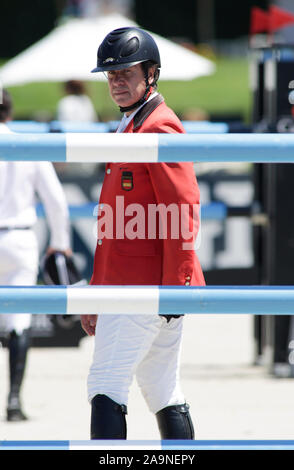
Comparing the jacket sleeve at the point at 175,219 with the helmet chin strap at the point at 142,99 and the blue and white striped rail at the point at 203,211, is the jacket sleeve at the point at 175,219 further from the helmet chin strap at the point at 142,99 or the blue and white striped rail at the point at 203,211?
the blue and white striped rail at the point at 203,211

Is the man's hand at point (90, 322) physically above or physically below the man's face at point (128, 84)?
below

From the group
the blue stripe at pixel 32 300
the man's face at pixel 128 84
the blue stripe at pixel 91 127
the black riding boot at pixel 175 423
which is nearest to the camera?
the blue stripe at pixel 32 300

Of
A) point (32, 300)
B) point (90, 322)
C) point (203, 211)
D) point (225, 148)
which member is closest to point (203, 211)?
point (203, 211)

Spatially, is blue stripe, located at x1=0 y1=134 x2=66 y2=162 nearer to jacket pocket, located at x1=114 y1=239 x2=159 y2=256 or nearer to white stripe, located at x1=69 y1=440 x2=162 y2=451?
jacket pocket, located at x1=114 y1=239 x2=159 y2=256

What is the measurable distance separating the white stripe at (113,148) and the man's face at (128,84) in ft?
2.44

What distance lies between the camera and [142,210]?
10.7 ft

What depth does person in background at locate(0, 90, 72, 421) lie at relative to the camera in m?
5.14

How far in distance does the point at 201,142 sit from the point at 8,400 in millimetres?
2966

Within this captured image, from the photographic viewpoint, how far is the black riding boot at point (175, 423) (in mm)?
3473

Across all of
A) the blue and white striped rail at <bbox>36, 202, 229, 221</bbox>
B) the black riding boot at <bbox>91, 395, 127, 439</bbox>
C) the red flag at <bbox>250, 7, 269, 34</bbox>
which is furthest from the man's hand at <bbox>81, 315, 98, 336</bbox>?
the red flag at <bbox>250, 7, 269, 34</bbox>

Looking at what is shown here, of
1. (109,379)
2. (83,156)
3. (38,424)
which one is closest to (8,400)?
(38,424)

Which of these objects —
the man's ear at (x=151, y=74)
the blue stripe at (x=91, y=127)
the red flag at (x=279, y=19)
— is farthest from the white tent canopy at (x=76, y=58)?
the man's ear at (x=151, y=74)

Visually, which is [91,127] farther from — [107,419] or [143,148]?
[143,148]

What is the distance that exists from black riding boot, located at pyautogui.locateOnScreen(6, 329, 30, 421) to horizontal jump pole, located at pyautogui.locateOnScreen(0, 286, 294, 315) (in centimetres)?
270
